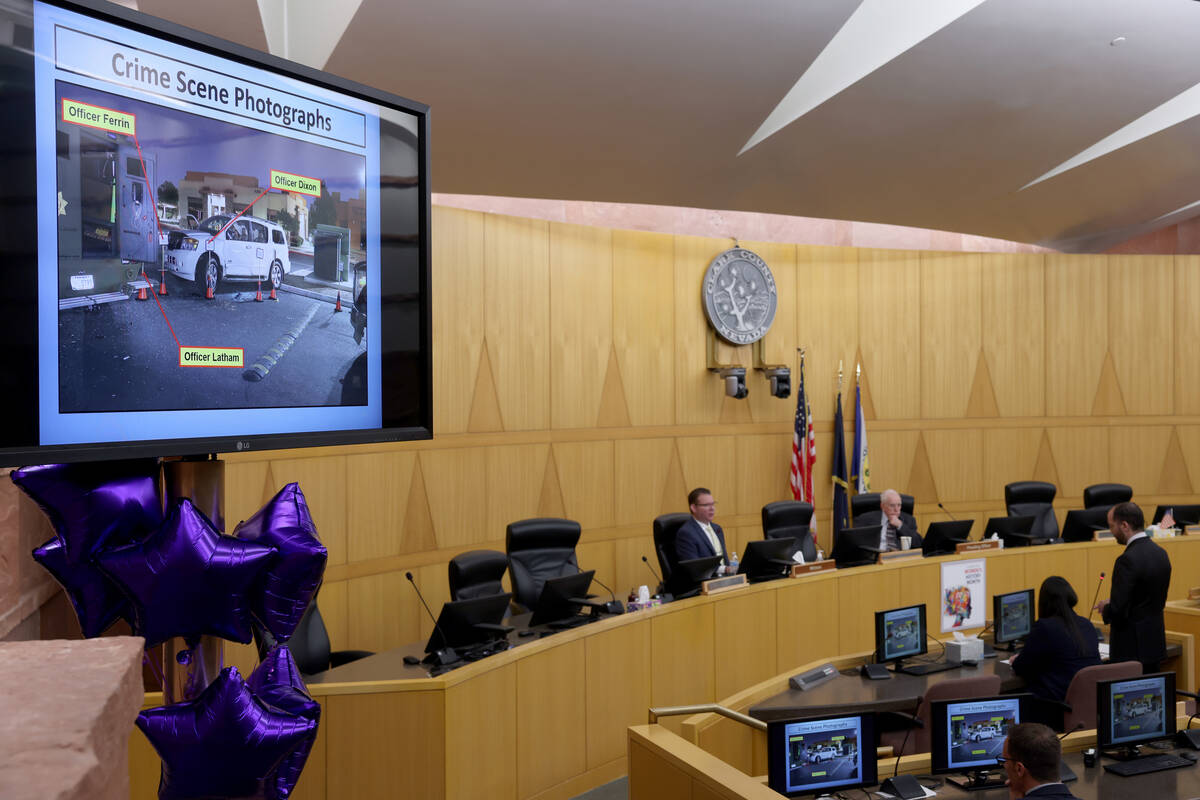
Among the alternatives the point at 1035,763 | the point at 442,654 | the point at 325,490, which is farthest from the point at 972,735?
the point at 325,490

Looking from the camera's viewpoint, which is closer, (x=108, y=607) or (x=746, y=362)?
(x=108, y=607)

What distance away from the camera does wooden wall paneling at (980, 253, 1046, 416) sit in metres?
10.7

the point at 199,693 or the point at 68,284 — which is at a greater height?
the point at 68,284

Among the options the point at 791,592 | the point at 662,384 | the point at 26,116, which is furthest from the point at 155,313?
the point at 662,384

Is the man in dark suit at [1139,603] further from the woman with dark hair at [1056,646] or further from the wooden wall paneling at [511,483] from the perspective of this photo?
the wooden wall paneling at [511,483]

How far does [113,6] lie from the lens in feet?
5.14

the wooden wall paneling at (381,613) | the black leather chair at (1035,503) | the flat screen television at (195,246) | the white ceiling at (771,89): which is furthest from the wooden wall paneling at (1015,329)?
the flat screen television at (195,246)

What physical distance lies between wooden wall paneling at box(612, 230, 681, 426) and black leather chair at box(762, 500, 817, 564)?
187cm

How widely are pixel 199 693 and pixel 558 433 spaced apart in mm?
6593

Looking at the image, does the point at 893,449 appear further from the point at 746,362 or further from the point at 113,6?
the point at 113,6

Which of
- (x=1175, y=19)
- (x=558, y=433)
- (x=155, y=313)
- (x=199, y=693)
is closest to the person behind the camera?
(x=155, y=313)

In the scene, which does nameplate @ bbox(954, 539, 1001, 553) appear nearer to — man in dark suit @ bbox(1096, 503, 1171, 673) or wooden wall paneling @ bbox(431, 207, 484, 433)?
man in dark suit @ bbox(1096, 503, 1171, 673)

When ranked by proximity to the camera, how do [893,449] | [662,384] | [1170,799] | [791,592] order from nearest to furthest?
[1170,799]
[791,592]
[662,384]
[893,449]

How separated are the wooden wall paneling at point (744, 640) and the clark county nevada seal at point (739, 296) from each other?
3750mm
